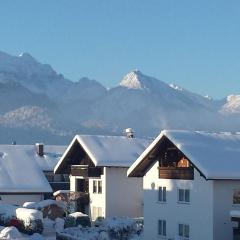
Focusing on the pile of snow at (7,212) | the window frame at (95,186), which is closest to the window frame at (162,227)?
the pile of snow at (7,212)

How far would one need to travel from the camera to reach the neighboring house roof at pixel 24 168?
6259cm

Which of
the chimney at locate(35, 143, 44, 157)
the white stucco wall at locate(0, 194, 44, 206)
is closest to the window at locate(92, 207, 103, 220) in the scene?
the white stucco wall at locate(0, 194, 44, 206)

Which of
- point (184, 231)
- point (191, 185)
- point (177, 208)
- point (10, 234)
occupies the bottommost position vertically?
point (10, 234)

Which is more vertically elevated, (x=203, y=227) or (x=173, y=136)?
(x=173, y=136)

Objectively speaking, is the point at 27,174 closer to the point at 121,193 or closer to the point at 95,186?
the point at 95,186

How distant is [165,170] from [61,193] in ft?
68.7

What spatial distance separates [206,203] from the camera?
3716 centimetres

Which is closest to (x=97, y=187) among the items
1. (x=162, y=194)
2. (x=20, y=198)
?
(x=20, y=198)

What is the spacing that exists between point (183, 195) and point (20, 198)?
84.4 ft

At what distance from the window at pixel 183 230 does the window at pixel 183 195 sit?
1316 millimetres

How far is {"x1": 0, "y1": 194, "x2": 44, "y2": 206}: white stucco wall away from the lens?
62.1 meters

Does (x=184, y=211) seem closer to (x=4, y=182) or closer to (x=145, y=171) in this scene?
(x=145, y=171)

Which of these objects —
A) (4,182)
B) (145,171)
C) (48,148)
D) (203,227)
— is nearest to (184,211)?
(203,227)

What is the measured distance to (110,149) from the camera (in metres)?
55.9
